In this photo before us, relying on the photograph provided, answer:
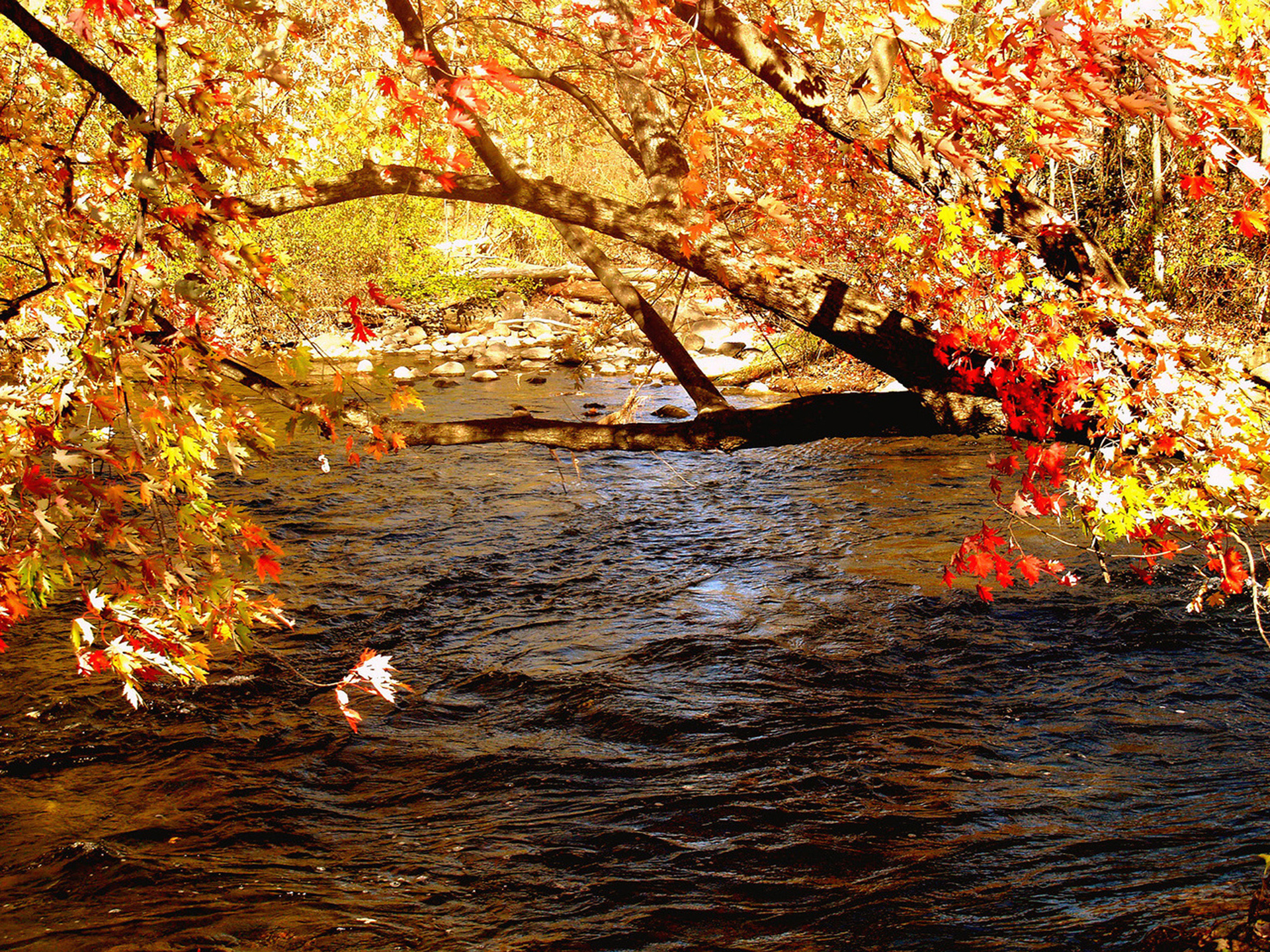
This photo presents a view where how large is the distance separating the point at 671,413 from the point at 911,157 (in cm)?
880

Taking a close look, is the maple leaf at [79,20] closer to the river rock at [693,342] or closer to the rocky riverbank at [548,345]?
the rocky riverbank at [548,345]

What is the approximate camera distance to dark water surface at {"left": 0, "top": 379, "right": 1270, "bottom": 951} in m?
3.88

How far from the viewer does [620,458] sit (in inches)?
471

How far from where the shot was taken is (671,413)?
12.9 meters

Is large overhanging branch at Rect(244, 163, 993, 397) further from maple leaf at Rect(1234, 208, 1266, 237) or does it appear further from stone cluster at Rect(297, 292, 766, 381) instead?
stone cluster at Rect(297, 292, 766, 381)

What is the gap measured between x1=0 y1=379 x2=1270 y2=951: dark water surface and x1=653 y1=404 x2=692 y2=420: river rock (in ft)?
14.7

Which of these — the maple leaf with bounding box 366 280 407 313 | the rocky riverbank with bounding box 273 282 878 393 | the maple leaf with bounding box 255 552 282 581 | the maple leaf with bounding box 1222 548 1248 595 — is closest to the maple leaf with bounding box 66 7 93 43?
the maple leaf with bounding box 366 280 407 313

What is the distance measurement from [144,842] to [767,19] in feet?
13.8

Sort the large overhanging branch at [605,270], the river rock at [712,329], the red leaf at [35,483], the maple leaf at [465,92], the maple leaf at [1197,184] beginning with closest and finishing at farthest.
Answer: the red leaf at [35,483] → the maple leaf at [465,92] → the maple leaf at [1197,184] → the large overhanging branch at [605,270] → the river rock at [712,329]

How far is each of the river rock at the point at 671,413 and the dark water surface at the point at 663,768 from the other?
4.49 metres

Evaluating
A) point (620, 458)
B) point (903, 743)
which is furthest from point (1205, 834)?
point (620, 458)

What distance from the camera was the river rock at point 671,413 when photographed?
503 inches

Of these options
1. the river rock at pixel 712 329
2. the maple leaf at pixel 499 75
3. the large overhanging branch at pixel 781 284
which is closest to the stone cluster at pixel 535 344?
the river rock at pixel 712 329

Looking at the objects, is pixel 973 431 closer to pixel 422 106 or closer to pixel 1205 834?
A: pixel 1205 834
